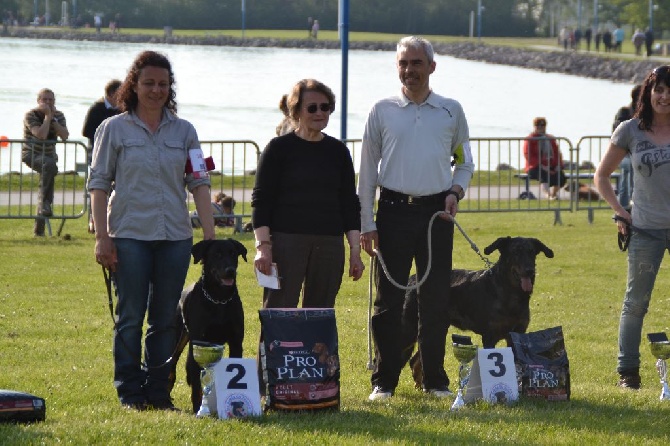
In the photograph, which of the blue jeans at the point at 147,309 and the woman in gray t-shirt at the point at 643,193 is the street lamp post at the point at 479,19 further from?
the blue jeans at the point at 147,309

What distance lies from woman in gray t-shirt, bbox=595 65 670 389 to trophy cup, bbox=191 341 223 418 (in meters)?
2.60

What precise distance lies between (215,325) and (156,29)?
7161 cm

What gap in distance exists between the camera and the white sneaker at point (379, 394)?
6.71 m

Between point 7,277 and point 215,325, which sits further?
point 7,277

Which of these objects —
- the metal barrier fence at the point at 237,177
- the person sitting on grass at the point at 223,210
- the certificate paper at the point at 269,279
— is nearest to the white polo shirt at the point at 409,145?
the certificate paper at the point at 269,279

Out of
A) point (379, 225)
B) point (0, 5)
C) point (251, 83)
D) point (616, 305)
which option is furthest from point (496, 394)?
point (0, 5)

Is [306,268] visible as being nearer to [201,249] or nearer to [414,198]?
[201,249]

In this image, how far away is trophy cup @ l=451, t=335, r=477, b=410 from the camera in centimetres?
624

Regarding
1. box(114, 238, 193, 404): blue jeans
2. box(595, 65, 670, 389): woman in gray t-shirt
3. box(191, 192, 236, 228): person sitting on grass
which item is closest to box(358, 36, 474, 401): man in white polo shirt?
box(595, 65, 670, 389): woman in gray t-shirt

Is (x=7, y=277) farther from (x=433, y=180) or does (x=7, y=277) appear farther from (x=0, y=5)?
(x=0, y=5)

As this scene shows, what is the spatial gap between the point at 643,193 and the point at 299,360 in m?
A: 2.32

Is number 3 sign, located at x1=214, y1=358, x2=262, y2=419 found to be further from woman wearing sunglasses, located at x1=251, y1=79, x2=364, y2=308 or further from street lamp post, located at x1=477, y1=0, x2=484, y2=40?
street lamp post, located at x1=477, y1=0, x2=484, y2=40

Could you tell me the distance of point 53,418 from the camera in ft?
19.8

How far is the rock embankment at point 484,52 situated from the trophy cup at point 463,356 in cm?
6019
